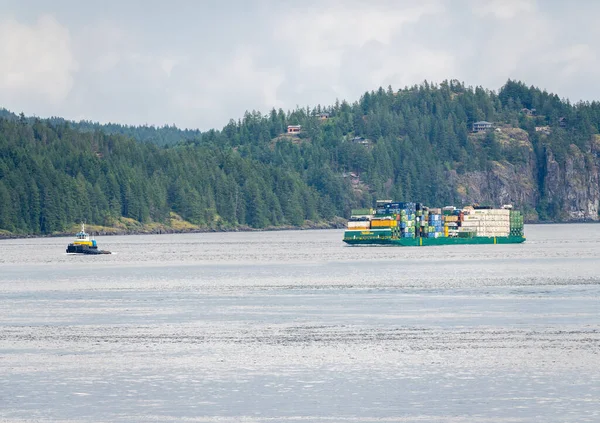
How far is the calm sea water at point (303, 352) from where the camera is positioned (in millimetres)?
49812

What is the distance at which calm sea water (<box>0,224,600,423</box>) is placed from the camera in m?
49.8

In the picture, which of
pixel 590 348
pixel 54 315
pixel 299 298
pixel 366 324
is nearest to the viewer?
pixel 590 348

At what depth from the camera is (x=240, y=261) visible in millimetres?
194125

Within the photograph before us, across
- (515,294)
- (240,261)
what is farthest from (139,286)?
(240,261)

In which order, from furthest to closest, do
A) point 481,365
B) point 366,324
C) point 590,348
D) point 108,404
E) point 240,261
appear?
point 240,261, point 366,324, point 590,348, point 481,365, point 108,404

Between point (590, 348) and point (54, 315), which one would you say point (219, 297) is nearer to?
point (54, 315)

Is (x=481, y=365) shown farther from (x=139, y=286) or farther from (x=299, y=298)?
(x=139, y=286)

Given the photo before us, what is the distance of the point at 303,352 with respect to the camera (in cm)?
6725

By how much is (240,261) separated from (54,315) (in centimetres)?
10082

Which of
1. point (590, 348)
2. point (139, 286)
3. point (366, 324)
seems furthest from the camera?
point (139, 286)

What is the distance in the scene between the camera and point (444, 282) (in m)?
132

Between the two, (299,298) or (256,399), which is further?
(299,298)

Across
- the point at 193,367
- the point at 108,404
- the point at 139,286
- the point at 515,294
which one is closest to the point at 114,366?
the point at 193,367

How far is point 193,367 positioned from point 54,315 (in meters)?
34.8
